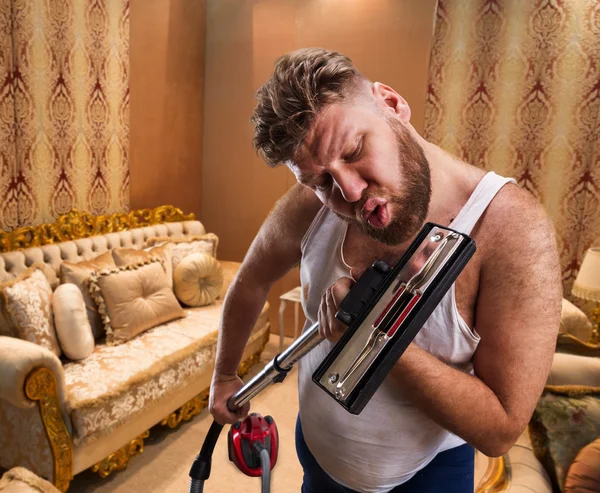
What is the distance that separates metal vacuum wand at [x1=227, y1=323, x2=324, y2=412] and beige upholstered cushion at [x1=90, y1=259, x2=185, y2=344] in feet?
5.86

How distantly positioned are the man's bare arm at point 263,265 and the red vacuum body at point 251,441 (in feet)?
0.61

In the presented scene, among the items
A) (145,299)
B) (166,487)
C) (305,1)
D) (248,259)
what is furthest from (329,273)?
(305,1)

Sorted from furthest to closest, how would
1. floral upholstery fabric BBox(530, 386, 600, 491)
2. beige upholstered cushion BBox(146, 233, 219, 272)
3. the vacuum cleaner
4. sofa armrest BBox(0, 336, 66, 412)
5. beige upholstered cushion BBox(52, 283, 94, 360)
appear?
beige upholstered cushion BBox(146, 233, 219, 272), beige upholstered cushion BBox(52, 283, 94, 360), sofa armrest BBox(0, 336, 66, 412), floral upholstery fabric BBox(530, 386, 600, 491), the vacuum cleaner

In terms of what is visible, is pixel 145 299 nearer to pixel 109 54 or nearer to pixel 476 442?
pixel 109 54

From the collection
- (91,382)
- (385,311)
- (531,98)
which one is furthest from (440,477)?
(531,98)

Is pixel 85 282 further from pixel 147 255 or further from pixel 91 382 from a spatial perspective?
pixel 91 382

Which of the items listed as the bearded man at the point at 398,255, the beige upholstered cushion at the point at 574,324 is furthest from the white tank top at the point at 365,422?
the beige upholstered cushion at the point at 574,324

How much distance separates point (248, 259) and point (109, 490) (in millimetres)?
1645

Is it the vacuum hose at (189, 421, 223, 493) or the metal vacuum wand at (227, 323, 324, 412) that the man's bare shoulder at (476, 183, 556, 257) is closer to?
the metal vacuum wand at (227, 323, 324, 412)

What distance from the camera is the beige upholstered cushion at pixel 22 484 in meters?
1.16

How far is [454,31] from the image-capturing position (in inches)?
137

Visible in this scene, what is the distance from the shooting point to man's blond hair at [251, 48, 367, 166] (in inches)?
29.8

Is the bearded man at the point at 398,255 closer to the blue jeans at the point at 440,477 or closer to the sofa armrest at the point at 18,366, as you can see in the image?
the blue jeans at the point at 440,477

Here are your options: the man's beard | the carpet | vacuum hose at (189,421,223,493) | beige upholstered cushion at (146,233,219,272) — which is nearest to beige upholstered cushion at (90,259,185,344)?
beige upholstered cushion at (146,233,219,272)
